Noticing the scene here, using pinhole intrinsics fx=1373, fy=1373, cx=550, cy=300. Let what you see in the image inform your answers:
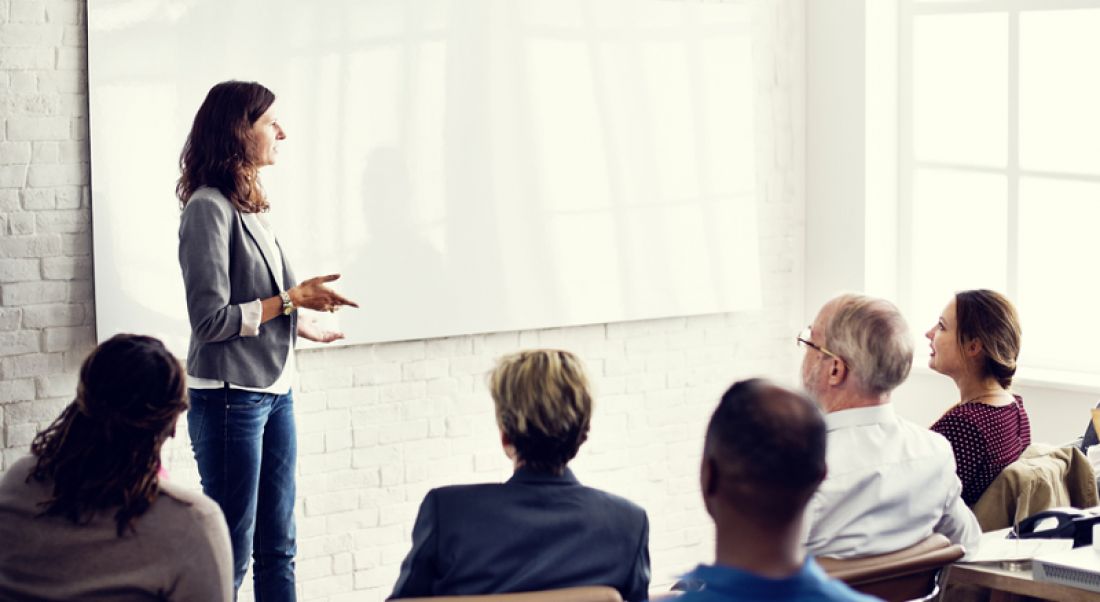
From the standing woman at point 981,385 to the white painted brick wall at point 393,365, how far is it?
Answer: 5.92ft

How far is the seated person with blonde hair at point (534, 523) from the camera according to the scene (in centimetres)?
237

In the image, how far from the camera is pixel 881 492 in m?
2.81

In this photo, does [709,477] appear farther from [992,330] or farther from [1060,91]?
[1060,91]

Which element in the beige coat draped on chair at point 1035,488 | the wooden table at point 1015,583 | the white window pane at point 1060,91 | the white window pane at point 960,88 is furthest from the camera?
the white window pane at point 960,88

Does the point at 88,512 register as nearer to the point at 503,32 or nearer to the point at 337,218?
the point at 337,218

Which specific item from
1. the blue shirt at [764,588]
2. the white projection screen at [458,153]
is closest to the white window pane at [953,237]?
the white projection screen at [458,153]

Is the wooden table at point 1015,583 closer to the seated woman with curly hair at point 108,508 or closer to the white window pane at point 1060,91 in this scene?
the seated woman with curly hair at point 108,508

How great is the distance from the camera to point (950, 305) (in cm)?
373

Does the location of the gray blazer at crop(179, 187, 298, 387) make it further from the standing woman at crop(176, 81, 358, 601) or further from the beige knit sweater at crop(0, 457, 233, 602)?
the beige knit sweater at crop(0, 457, 233, 602)

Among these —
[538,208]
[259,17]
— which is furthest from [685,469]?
[259,17]

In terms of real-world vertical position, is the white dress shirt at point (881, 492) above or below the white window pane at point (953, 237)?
below

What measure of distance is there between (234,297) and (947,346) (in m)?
1.92

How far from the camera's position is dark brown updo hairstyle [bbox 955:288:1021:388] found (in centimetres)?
356

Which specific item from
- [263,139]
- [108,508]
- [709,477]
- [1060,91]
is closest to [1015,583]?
[709,477]
